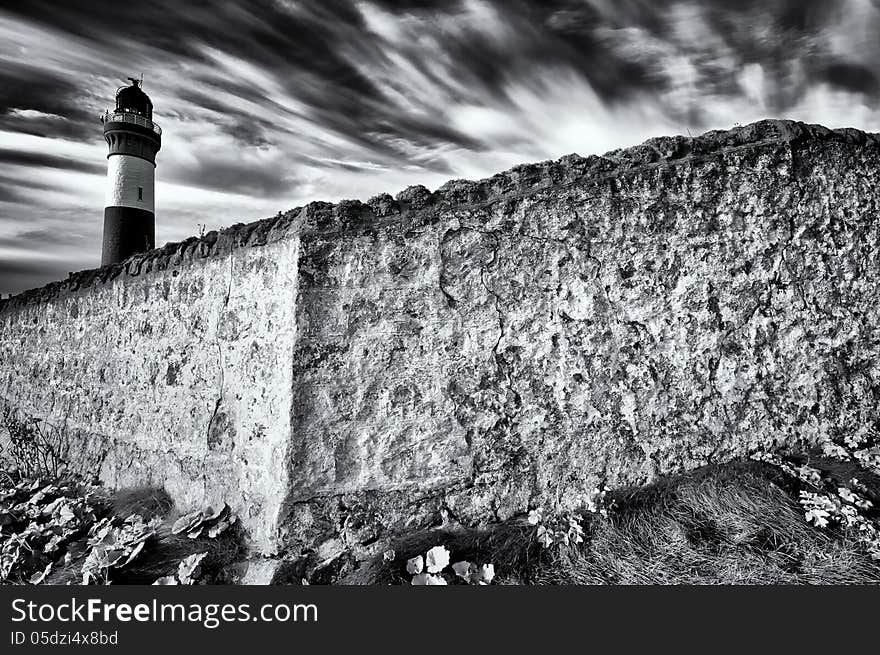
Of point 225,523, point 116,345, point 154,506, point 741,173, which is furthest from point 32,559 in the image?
point 741,173

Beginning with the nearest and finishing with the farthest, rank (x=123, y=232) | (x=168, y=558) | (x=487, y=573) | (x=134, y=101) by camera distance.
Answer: (x=487, y=573) < (x=168, y=558) < (x=123, y=232) < (x=134, y=101)

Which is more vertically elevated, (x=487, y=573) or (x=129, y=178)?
(x=129, y=178)

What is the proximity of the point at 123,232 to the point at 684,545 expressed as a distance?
57.7 feet

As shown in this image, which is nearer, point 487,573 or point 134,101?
point 487,573

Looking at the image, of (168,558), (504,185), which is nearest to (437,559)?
(168,558)

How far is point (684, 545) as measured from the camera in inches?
120

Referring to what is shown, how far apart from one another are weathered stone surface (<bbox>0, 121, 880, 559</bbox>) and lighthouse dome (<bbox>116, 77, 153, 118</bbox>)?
17.2 m

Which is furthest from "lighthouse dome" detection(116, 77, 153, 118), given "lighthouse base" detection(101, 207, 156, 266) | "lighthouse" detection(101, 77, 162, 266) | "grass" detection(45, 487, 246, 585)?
"grass" detection(45, 487, 246, 585)

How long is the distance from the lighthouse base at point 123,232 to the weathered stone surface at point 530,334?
14803mm

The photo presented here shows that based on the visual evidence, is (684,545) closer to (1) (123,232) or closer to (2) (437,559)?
(2) (437,559)

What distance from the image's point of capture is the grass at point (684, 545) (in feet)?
9.54

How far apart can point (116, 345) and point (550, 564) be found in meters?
3.93

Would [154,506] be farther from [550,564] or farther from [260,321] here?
[550,564]

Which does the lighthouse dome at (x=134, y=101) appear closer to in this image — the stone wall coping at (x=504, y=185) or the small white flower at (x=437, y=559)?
the stone wall coping at (x=504, y=185)
